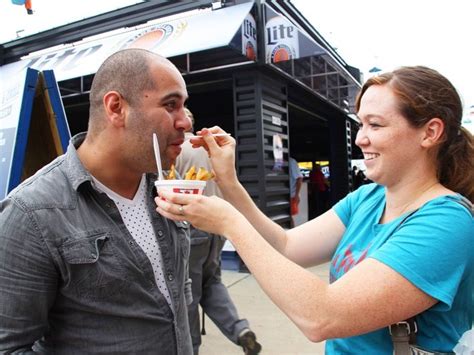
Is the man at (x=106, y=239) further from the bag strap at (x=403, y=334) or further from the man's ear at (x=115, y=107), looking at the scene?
the bag strap at (x=403, y=334)

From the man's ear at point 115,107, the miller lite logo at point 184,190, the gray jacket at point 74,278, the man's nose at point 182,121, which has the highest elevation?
the man's ear at point 115,107

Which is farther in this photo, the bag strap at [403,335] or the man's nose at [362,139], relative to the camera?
the man's nose at [362,139]

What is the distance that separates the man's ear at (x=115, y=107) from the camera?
→ 5.07 feet

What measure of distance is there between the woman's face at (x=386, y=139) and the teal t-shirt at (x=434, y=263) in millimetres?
190

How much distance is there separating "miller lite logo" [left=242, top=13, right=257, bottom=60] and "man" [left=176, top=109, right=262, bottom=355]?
111 inches

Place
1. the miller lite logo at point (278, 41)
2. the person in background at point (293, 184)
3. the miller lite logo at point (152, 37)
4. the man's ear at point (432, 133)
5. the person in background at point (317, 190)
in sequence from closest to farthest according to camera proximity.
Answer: the man's ear at point (432, 133)
the miller lite logo at point (152, 37)
the miller lite logo at point (278, 41)
the person in background at point (293, 184)
the person in background at point (317, 190)

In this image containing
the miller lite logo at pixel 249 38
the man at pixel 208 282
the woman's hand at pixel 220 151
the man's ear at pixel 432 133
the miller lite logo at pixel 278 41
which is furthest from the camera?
the miller lite logo at pixel 278 41

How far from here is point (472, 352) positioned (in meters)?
1.32

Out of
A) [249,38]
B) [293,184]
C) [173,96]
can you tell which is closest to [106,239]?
[173,96]

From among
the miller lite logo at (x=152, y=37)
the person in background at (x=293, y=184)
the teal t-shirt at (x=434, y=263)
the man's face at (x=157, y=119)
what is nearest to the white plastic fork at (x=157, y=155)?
the man's face at (x=157, y=119)

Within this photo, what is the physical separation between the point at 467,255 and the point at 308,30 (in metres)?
9.16

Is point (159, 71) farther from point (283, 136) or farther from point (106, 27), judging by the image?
point (106, 27)

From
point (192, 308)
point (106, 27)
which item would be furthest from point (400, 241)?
point (106, 27)

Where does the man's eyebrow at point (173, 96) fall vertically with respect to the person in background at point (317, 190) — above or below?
above
